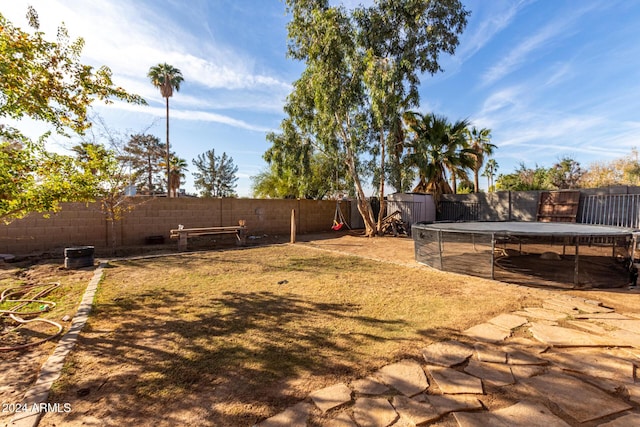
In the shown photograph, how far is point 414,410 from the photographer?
167 cm

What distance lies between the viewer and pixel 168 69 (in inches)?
704

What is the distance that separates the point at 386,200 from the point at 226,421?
1301cm

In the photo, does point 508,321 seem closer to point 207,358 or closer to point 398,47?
point 207,358

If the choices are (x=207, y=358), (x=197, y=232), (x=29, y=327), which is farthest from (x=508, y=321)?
(x=197, y=232)

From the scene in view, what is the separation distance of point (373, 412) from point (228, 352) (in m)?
1.38

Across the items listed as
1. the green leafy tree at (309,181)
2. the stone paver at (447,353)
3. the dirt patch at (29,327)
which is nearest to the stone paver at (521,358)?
the stone paver at (447,353)

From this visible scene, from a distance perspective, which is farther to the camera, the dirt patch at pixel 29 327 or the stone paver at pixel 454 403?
the dirt patch at pixel 29 327

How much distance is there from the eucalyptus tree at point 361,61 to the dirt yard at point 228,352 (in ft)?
26.8

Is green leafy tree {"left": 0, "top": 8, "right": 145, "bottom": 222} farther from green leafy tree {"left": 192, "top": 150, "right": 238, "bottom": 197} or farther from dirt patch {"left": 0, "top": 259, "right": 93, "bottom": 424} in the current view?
green leafy tree {"left": 192, "top": 150, "right": 238, "bottom": 197}

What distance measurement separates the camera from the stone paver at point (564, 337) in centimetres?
244

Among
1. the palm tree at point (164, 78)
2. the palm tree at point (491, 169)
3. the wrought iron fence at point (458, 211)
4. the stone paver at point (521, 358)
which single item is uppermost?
the palm tree at point (164, 78)

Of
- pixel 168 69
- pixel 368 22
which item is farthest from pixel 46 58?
pixel 168 69

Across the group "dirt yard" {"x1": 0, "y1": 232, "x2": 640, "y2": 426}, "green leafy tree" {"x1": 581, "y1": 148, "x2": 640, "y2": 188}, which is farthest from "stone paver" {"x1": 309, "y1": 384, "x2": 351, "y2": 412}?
"green leafy tree" {"x1": 581, "y1": 148, "x2": 640, "y2": 188}

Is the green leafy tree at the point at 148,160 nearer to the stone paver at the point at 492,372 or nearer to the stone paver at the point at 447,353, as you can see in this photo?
the stone paver at the point at 447,353
